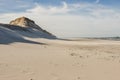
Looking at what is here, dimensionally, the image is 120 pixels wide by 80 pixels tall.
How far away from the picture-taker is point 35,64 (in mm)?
14203

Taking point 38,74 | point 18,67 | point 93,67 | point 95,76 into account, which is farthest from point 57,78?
point 93,67

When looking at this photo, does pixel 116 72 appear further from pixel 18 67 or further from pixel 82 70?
pixel 18 67

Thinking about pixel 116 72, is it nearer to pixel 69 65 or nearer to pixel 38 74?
pixel 69 65

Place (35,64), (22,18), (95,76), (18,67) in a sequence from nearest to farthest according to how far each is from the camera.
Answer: (95,76) → (18,67) → (35,64) → (22,18)

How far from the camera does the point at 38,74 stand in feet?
38.3

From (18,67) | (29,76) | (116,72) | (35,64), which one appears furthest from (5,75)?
(116,72)

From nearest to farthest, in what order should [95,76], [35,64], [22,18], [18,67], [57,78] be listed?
[57,78]
[95,76]
[18,67]
[35,64]
[22,18]

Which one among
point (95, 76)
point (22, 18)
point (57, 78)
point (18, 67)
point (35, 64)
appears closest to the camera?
point (57, 78)

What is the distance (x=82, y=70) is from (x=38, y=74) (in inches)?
95.5

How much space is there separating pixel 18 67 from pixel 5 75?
1.89 metres

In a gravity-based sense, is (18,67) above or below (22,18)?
below

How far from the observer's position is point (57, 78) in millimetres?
11047

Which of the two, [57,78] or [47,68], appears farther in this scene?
[47,68]

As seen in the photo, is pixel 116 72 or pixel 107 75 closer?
Result: pixel 107 75
